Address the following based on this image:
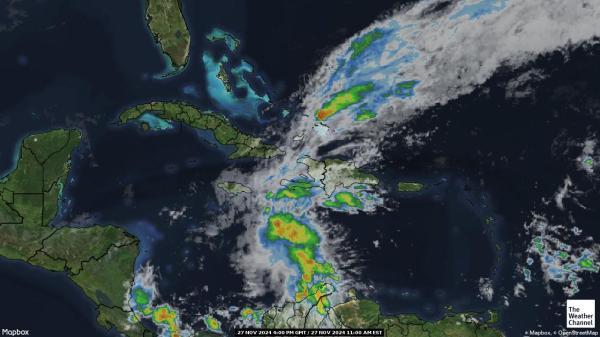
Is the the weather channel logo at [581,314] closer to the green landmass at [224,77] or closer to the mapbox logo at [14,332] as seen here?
the green landmass at [224,77]

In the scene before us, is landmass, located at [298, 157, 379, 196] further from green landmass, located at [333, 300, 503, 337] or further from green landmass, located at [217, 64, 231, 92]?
green landmass, located at [333, 300, 503, 337]

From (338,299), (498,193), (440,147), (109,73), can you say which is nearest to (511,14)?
(440,147)

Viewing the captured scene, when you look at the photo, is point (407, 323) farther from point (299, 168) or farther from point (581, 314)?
point (299, 168)

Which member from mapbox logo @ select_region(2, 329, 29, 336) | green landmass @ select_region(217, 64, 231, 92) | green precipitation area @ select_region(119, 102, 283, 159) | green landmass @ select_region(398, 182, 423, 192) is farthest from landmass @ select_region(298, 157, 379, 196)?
mapbox logo @ select_region(2, 329, 29, 336)

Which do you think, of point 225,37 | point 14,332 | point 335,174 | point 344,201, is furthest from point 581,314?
point 14,332

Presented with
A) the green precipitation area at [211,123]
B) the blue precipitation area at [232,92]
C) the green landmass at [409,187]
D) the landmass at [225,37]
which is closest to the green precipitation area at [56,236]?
the green precipitation area at [211,123]

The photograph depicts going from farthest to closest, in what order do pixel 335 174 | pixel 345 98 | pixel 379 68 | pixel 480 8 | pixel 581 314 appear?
pixel 335 174 < pixel 581 314 < pixel 345 98 < pixel 379 68 < pixel 480 8

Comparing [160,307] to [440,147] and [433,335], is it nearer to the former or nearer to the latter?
[433,335]
